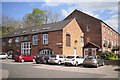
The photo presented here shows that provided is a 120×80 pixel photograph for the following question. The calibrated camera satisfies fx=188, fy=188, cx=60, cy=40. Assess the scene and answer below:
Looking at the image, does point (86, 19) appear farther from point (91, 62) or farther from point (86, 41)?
point (91, 62)

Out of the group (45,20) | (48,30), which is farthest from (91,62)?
(45,20)

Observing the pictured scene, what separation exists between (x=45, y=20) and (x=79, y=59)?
38137 mm

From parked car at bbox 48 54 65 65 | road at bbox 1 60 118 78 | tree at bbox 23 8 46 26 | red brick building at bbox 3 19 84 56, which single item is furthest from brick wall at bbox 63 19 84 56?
tree at bbox 23 8 46 26

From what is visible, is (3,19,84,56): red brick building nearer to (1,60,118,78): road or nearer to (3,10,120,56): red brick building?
(3,10,120,56): red brick building

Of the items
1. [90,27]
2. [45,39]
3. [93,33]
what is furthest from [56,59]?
[90,27]

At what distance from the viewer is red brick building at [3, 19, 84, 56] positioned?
117 ft

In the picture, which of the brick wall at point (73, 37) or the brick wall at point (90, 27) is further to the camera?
the brick wall at point (90, 27)

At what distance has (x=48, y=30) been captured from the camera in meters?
38.2

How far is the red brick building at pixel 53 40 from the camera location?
35.8m

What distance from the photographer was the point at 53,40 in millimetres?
36594

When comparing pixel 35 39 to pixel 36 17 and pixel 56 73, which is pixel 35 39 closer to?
pixel 36 17

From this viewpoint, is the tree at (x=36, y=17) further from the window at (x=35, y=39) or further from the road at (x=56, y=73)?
the road at (x=56, y=73)

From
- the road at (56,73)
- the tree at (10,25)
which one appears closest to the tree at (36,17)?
the tree at (10,25)

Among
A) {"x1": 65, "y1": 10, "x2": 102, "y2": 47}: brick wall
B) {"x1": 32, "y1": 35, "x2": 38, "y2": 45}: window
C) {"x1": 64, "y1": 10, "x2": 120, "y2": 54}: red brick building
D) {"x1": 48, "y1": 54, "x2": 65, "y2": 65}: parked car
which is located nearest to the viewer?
{"x1": 48, "y1": 54, "x2": 65, "y2": 65}: parked car
